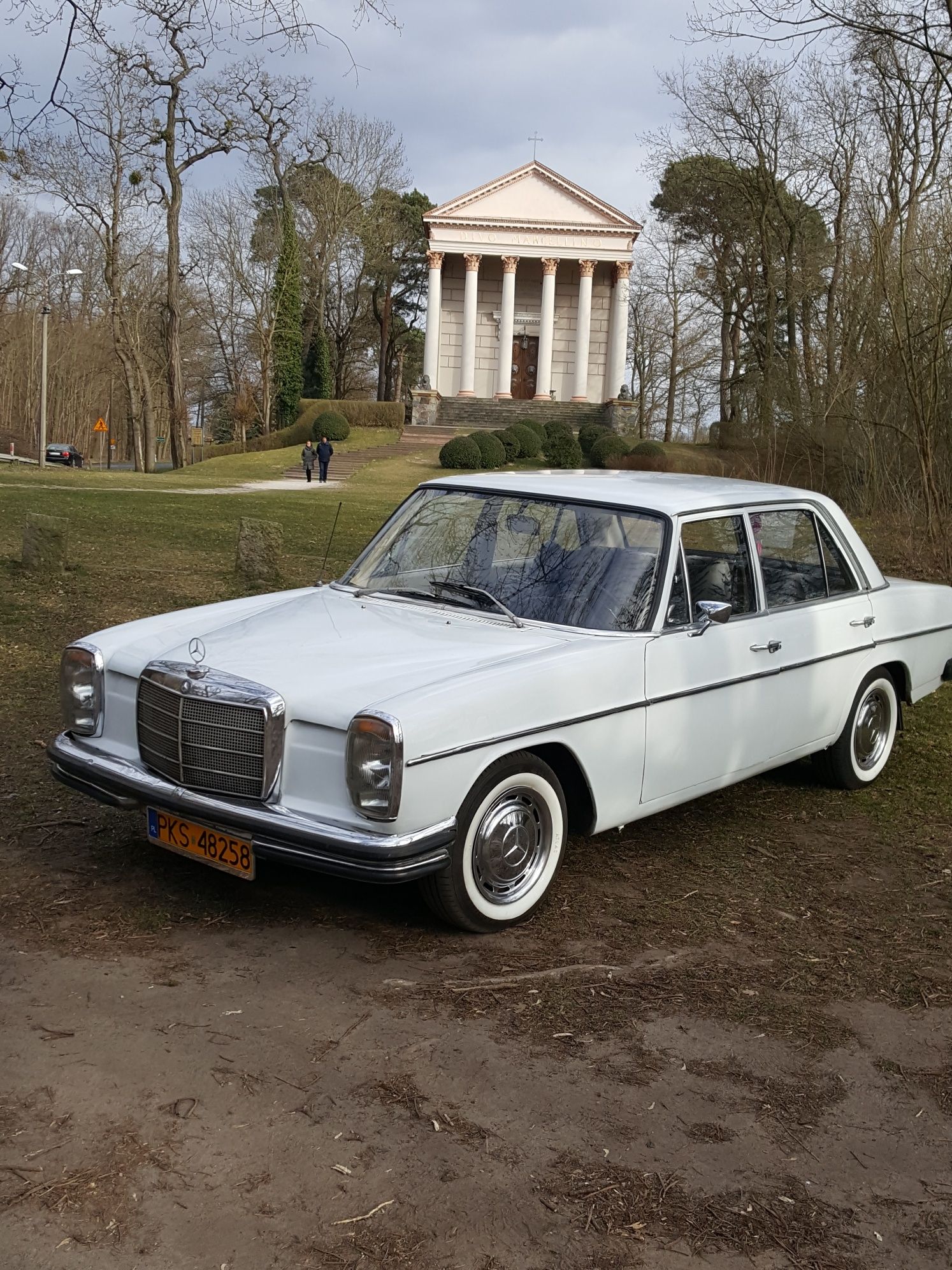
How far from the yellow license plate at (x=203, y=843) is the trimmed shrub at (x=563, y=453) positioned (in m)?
38.4

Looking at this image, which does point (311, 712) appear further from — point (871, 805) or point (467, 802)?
point (871, 805)

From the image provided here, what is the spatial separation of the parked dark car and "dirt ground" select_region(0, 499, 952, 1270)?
5146cm

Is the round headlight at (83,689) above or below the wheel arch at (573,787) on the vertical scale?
above

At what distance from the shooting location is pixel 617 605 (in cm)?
504

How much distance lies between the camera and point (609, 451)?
43.8 meters

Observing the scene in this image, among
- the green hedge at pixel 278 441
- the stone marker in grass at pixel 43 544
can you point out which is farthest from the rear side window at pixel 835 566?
the green hedge at pixel 278 441

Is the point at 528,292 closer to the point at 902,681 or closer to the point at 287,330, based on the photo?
the point at 287,330

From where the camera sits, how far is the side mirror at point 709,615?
5062 mm

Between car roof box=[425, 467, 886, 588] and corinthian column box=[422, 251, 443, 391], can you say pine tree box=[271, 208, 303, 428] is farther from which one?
car roof box=[425, 467, 886, 588]

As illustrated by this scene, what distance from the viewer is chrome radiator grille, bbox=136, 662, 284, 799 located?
417cm

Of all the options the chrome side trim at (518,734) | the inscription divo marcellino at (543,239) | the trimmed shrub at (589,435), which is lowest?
the chrome side trim at (518,734)

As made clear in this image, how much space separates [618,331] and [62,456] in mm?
27541

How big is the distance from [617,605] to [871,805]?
228cm

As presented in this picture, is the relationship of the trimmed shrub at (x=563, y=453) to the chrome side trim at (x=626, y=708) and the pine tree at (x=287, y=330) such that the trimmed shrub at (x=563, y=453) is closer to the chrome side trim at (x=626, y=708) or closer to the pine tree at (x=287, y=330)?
the pine tree at (x=287, y=330)
